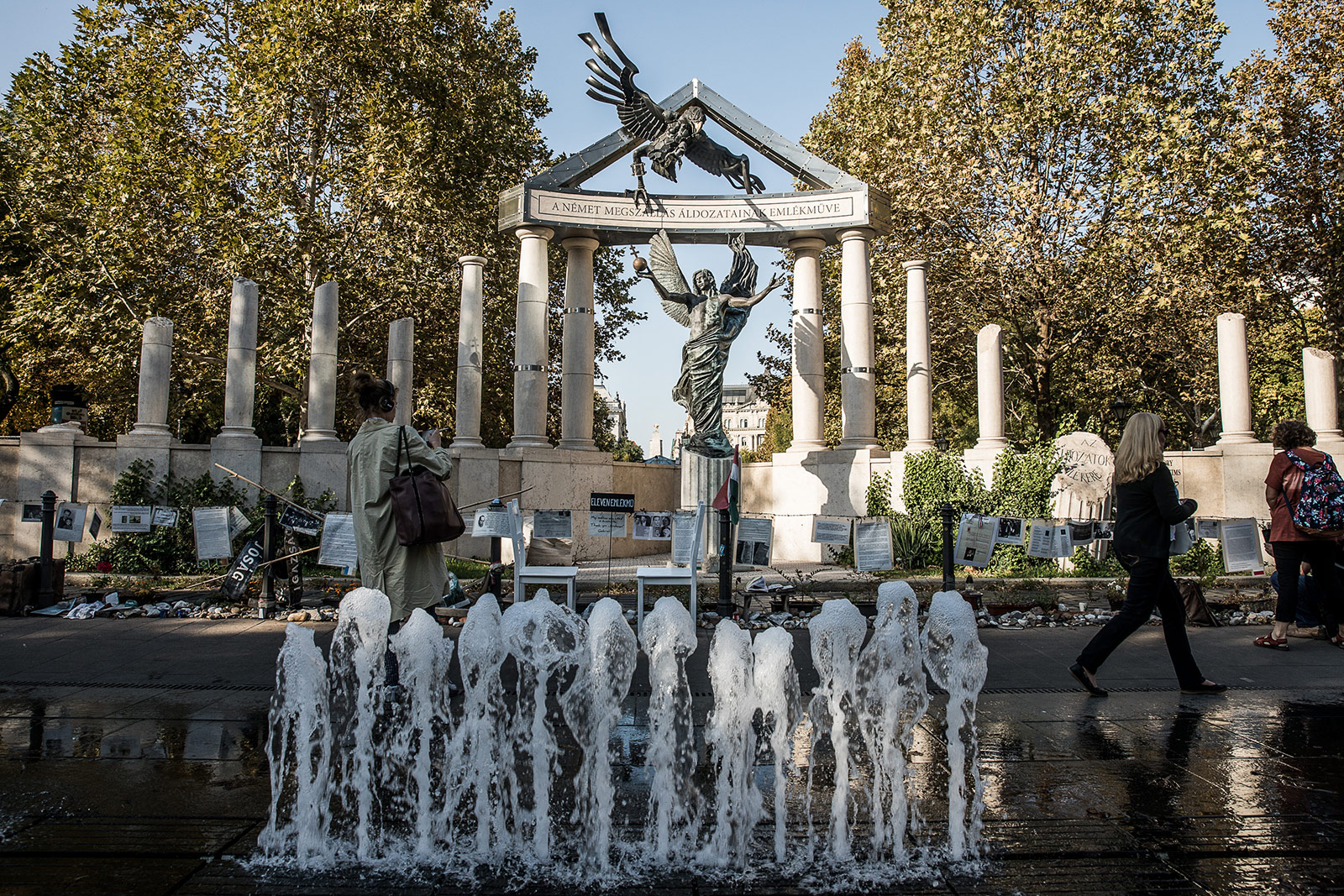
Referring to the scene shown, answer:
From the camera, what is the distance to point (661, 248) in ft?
44.3

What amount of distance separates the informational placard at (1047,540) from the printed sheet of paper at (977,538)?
99cm

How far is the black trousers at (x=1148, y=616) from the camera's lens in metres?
5.55

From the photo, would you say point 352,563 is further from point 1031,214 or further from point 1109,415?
point 1109,415

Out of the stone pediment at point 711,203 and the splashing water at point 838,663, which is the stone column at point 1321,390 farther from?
the splashing water at point 838,663

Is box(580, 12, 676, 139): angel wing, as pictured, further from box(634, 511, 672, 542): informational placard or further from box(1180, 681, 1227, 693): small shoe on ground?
box(1180, 681, 1227, 693): small shoe on ground

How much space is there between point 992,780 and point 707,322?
9.51m

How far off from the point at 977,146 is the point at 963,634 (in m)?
18.9

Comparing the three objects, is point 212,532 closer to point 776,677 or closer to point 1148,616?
point 776,677

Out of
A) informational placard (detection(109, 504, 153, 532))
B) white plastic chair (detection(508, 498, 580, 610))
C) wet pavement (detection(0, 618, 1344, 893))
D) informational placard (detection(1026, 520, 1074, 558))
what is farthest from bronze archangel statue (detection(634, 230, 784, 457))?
informational placard (detection(109, 504, 153, 532))

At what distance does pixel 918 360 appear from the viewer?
52.7ft

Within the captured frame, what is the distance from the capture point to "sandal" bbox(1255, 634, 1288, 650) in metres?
7.20

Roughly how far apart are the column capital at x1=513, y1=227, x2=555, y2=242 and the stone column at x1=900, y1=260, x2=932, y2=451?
268 inches

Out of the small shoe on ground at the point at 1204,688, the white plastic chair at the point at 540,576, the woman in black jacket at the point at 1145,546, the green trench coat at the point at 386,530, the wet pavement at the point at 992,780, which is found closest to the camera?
the wet pavement at the point at 992,780

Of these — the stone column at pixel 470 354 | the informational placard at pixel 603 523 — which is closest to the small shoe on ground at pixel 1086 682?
the informational placard at pixel 603 523
